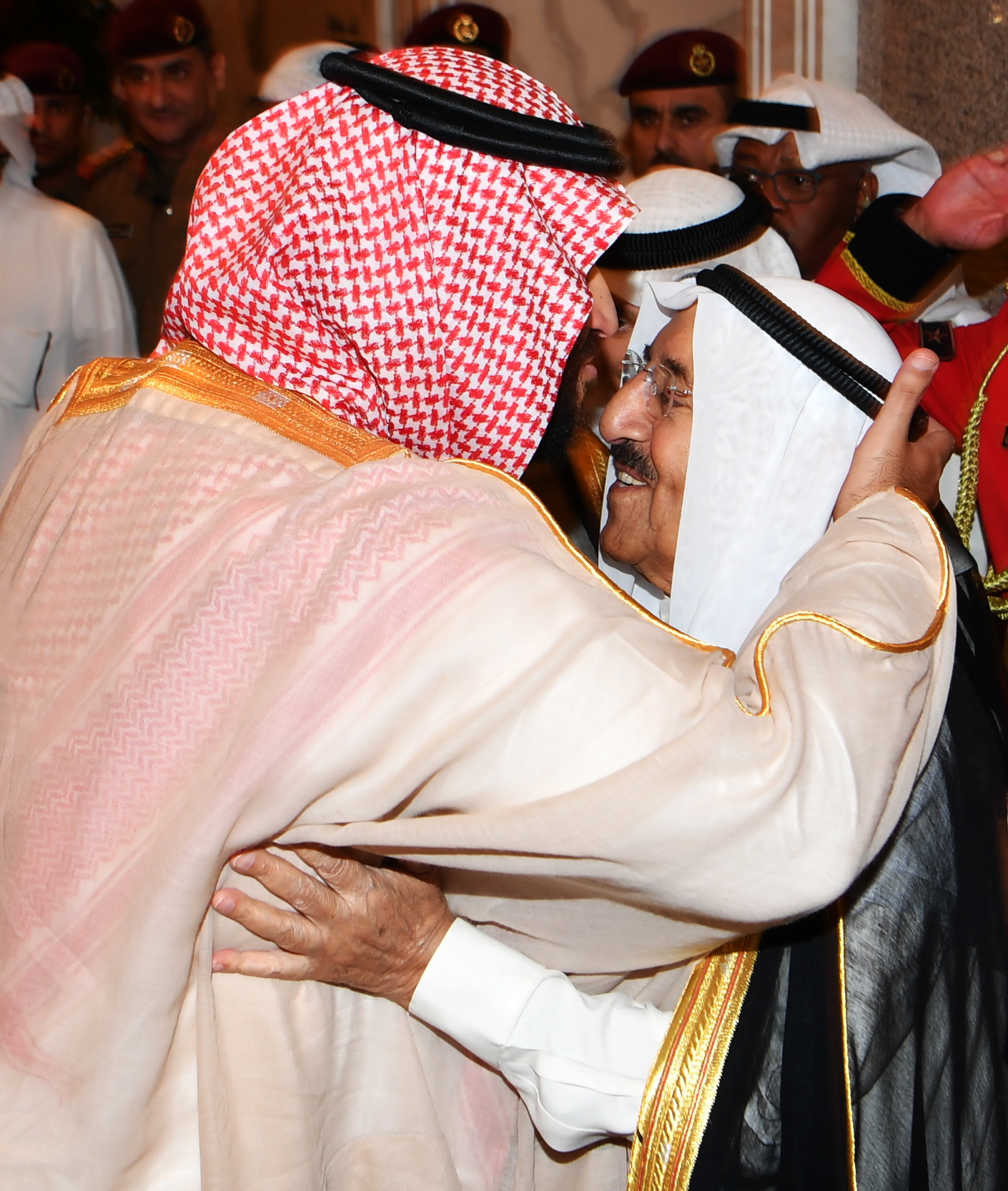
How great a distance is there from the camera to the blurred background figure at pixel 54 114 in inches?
234

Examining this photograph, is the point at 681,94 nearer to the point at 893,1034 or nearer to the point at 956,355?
the point at 956,355

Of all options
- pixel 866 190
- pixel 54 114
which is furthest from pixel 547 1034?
pixel 54 114

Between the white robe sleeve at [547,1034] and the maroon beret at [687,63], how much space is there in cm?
418

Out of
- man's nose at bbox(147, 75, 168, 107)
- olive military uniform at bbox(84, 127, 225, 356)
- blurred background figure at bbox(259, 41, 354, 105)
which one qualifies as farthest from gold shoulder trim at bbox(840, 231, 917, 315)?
man's nose at bbox(147, 75, 168, 107)

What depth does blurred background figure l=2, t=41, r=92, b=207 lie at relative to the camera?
19.5 feet

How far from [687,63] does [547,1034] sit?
14.4 ft

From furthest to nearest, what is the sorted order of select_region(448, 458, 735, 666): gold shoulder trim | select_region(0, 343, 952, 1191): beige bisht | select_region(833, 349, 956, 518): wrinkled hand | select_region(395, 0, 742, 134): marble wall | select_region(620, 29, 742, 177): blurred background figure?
1. select_region(395, 0, 742, 134): marble wall
2. select_region(620, 29, 742, 177): blurred background figure
3. select_region(833, 349, 956, 518): wrinkled hand
4. select_region(448, 458, 735, 666): gold shoulder trim
5. select_region(0, 343, 952, 1191): beige bisht

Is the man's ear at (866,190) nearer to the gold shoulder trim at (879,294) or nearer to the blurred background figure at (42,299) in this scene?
the gold shoulder trim at (879,294)

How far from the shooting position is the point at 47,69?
5.99 metres

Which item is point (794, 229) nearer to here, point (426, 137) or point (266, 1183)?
A: point (426, 137)

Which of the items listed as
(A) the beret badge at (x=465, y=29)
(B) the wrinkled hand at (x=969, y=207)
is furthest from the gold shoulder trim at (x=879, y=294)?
(A) the beret badge at (x=465, y=29)

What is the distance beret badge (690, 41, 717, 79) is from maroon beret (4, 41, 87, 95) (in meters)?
3.07

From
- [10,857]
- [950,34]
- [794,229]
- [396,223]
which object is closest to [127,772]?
[10,857]

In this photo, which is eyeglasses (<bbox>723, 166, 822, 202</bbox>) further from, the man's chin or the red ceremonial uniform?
the man's chin
